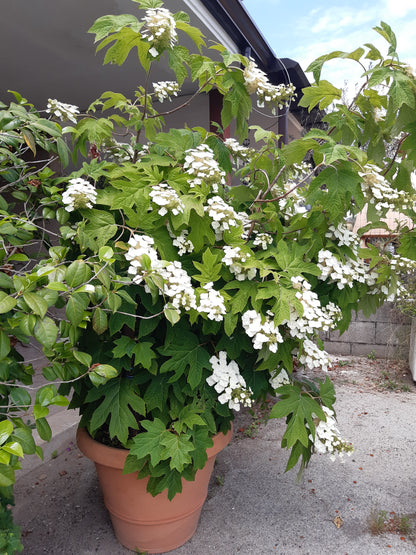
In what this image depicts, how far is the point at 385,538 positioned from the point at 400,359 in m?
2.73

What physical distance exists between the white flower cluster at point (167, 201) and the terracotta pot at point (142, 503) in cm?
91

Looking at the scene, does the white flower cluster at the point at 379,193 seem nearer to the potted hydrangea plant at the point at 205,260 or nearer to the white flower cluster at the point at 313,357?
the potted hydrangea plant at the point at 205,260

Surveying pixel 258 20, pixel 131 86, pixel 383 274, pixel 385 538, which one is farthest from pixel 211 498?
pixel 131 86

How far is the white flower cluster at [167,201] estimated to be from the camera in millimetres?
1191

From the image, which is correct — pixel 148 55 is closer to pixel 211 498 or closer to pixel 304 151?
pixel 304 151

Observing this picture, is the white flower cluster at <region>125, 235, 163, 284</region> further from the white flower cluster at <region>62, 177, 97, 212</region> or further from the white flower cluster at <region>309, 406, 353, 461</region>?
the white flower cluster at <region>309, 406, 353, 461</region>

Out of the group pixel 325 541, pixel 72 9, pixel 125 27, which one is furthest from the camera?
pixel 72 9

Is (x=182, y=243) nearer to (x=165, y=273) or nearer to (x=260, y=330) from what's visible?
(x=165, y=273)

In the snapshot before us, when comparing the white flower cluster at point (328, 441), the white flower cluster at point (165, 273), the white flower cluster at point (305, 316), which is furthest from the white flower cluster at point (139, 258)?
the white flower cluster at point (328, 441)

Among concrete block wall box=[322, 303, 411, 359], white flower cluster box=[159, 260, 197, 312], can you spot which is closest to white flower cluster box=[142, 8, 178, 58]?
white flower cluster box=[159, 260, 197, 312]

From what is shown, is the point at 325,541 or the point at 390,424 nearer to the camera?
the point at 325,541

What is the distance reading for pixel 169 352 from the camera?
142cm

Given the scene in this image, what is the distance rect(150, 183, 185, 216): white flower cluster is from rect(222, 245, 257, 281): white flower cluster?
0.20 meters

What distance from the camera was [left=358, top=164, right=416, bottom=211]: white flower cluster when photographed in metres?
1.29
